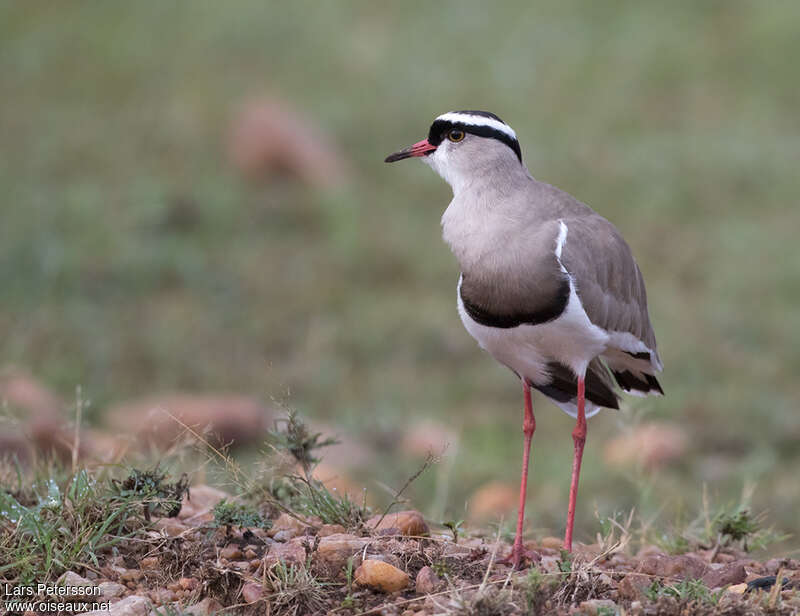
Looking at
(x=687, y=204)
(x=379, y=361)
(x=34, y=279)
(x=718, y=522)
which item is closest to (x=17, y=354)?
(x=34, y=279)

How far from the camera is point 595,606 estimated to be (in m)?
3.03

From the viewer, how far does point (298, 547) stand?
332 cm

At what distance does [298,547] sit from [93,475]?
0.83 meters

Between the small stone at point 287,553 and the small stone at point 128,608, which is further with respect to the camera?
the small stone at point 287,553

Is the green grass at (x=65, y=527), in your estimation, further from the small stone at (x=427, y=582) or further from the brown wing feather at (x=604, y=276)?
the brown wing feather at (x=604, y=276)

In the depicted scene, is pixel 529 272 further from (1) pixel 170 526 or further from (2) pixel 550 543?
(1) pixel 170 526

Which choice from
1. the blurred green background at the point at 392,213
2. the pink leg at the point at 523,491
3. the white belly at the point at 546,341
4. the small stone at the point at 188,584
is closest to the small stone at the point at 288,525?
the small stone at the point at 188,584

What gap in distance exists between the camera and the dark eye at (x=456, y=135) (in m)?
4.02

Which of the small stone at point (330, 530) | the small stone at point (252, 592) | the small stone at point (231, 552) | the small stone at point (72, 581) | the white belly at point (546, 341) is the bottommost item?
the small stone at point (72, 581)

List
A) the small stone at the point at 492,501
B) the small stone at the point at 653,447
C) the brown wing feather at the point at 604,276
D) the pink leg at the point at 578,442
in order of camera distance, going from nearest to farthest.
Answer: the brown wing feather at the point at 604,276 < the pink leg at the point at 578,442 < the small stone at the point at 492,501 < the small stone at the point at 653,447

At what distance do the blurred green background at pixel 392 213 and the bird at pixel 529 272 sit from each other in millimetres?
1550

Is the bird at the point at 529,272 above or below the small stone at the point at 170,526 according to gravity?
above

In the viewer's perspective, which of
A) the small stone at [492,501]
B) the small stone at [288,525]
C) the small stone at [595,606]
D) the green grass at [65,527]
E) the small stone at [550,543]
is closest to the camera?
the small stone at [595,606]

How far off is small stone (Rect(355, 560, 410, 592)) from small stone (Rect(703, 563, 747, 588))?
35.3 inches
